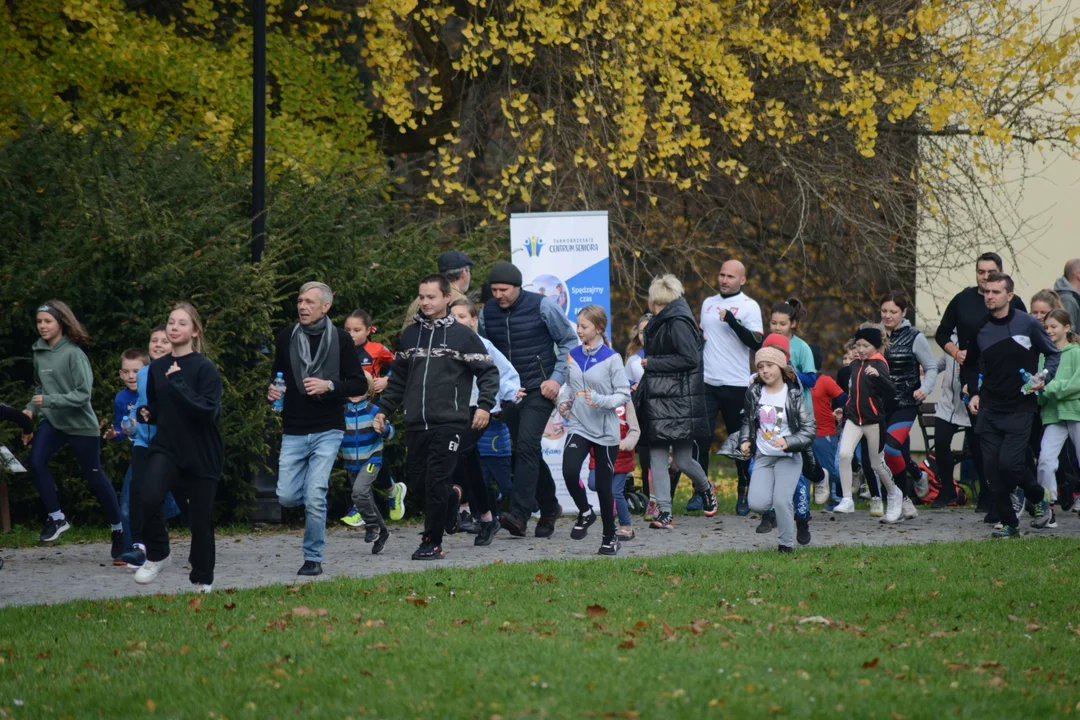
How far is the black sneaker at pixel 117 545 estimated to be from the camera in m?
10.3

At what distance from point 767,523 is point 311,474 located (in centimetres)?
Result: 424

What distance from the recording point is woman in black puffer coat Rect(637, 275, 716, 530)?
12062 mm

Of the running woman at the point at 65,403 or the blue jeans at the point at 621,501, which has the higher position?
the running woman at the point at 65,403

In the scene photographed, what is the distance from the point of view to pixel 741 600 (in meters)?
8.30

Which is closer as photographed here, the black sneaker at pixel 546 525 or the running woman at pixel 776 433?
the running woman at pixel 776 433

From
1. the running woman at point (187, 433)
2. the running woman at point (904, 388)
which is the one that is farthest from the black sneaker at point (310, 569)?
the running woman at point (904, 388)

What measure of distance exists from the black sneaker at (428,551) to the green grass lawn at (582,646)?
37.6 inches

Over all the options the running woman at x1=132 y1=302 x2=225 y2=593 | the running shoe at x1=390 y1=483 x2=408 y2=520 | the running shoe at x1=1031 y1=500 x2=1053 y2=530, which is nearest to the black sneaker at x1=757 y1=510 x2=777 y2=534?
the running shoe at x1=1031 y1=500 x2=1053 y2=530

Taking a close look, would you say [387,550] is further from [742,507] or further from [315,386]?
[742,507]

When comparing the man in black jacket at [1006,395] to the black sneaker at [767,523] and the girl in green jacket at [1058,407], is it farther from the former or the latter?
the black sneaker at [767,523]

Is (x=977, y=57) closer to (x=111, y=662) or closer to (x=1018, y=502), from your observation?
(x=1018, y=502)

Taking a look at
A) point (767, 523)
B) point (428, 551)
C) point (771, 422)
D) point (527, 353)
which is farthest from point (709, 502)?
point (428, 551)

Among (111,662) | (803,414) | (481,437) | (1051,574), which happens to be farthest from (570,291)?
(111,662)

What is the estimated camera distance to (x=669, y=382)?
12.3m
